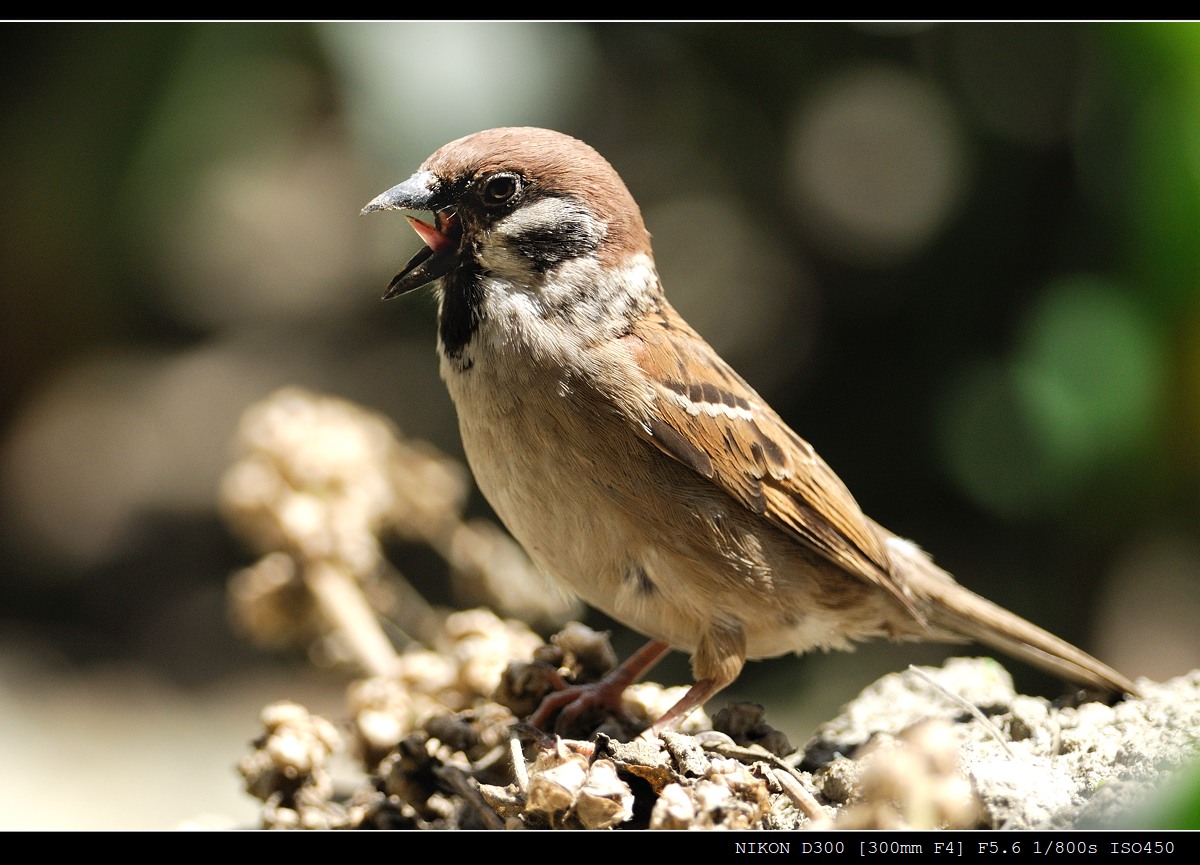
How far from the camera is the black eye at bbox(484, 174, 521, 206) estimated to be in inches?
97.7

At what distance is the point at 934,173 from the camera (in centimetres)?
432

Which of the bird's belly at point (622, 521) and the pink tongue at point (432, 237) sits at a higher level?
the pink tongue at point (432, 237)

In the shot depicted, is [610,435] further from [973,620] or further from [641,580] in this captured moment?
[973,620]

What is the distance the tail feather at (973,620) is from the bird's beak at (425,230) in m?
1.46

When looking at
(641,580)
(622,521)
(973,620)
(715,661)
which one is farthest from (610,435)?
(973,620)

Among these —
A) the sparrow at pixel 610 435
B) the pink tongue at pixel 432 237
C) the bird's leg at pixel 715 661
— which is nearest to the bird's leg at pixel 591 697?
the sparrow at pixel 610 435

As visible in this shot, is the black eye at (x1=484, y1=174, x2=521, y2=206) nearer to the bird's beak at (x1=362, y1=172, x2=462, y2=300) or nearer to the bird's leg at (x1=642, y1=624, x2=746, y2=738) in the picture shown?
the bird's beak at (x1=362, y1=172, x2=462, y2=300)

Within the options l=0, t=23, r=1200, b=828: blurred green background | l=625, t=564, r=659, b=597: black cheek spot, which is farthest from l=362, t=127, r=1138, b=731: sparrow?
l=0, t=23, r=1200, b=828: blurred green background

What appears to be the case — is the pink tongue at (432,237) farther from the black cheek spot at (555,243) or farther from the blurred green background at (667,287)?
the blurred green background at (667,287)

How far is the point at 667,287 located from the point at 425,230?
247 cm

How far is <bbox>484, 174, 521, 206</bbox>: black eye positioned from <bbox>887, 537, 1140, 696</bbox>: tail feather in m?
1.43

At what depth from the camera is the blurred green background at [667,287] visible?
144 inches
